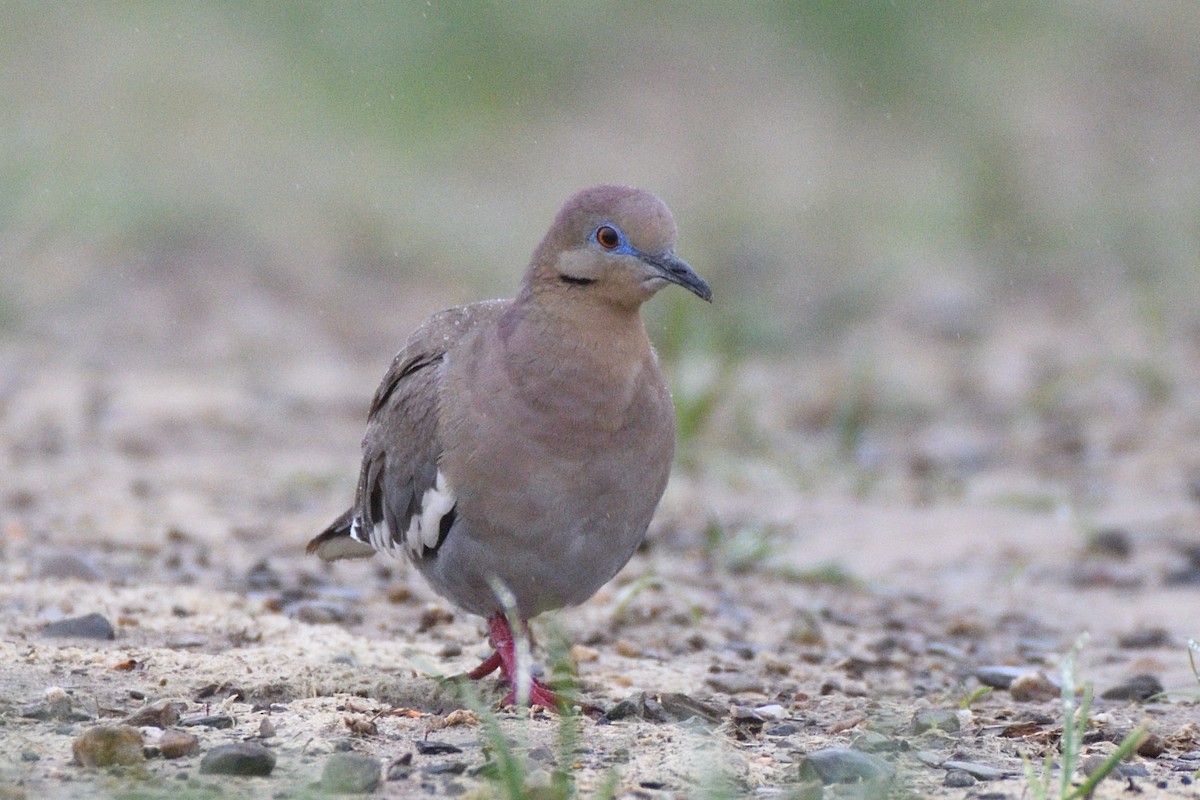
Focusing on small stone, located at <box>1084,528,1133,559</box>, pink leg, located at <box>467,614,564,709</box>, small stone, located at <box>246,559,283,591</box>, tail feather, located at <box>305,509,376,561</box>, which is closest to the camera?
pink leg, located at <box>467,614,564,709</box>

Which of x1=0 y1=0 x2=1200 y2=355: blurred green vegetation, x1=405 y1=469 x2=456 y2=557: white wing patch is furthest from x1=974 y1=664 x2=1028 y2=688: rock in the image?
x1=0 y1=0 x2=1200 y2=355: blurred green vegetation

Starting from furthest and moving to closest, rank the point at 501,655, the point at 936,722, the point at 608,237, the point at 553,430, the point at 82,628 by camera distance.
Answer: the point at 82,628 → the point at 501,655 → the point at 608,237 → the point at 553,430 → the point at 936,722

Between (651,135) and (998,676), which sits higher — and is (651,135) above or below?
above

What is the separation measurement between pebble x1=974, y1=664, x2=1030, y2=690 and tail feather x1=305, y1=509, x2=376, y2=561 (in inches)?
64.5

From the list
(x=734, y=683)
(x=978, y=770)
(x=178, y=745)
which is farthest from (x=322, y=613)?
(x=978, y=770)

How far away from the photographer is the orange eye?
398 cm

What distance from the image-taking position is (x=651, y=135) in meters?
14.6

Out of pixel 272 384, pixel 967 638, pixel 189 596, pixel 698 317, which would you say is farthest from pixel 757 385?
pixel 189 596

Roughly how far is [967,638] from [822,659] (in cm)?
68

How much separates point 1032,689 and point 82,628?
237cm

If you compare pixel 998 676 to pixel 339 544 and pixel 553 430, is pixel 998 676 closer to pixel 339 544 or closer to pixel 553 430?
pixel 553 430

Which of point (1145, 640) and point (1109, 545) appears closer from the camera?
point (1145, 640)

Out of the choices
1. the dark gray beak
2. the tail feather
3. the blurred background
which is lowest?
the tail feather

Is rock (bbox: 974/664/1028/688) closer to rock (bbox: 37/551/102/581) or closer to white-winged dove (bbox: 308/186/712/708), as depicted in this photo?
white-winged dove (bbox: 308/186/712/708)
